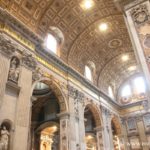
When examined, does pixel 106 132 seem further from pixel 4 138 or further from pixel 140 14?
pixel 140 14

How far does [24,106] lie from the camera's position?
9.05 meters

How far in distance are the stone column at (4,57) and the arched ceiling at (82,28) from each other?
2303 mm

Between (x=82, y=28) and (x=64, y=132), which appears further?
(x=82, y=28)

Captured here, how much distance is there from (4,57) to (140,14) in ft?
19.3

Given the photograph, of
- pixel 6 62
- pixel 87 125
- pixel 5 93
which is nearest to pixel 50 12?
pixel 6 62

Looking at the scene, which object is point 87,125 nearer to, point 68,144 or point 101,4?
point 68,144

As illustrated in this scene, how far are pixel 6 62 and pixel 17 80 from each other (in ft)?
3.08

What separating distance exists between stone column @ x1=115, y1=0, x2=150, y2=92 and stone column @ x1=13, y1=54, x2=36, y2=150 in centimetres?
548

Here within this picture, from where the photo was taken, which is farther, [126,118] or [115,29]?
[126,118]

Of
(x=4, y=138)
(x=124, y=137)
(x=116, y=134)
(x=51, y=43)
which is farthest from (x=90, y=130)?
(x=4, y=138)

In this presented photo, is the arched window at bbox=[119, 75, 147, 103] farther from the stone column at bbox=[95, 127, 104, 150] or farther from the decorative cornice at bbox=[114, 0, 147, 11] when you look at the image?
the decorative cornice at bbox=[114, 0, 147, 11]

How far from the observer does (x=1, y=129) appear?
792cm

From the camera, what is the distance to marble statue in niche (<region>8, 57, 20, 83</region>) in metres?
9.12

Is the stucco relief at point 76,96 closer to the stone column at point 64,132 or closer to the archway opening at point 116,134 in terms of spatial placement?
the stone column at point 64,132
